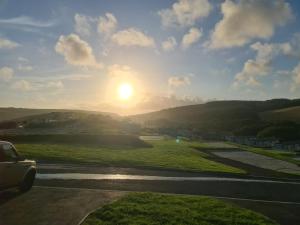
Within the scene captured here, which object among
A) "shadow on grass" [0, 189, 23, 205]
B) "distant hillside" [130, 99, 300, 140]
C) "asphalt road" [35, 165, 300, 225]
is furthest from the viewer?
"distant hillside" [130, 99, 300, 140]

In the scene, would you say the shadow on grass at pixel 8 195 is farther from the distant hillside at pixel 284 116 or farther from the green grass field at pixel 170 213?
the distant hillside at pixel 284 116

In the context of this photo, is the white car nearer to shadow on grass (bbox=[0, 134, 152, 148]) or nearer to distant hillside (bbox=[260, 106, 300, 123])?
shadow on grass (bbox=[0, 134, 152, 148])

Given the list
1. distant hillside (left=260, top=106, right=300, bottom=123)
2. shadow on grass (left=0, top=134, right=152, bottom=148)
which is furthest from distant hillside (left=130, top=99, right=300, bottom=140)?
shadow on grass (left=0, top=134, right=152, bottom=148)

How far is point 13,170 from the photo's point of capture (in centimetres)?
1507

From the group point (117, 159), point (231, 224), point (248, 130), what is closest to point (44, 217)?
point (231, 224)

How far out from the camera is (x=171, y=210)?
1323 cm

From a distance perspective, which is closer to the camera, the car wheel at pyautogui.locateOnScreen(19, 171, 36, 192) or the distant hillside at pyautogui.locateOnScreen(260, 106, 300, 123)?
the car wheel at pyautogui.locateOnScreen(19, 171, 36, 192)

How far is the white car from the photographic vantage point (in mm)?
14492

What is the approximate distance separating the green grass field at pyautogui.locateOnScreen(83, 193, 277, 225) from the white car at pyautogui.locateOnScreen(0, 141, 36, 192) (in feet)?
13.6

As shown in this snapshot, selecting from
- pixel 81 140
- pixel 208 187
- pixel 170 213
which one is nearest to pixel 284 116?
pixel 81 140

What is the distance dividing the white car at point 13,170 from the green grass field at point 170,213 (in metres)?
4.13

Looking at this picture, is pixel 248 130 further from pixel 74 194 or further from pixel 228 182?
pixel 74 194

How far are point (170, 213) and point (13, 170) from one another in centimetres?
649

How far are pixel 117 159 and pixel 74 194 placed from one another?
1520 centimetres
